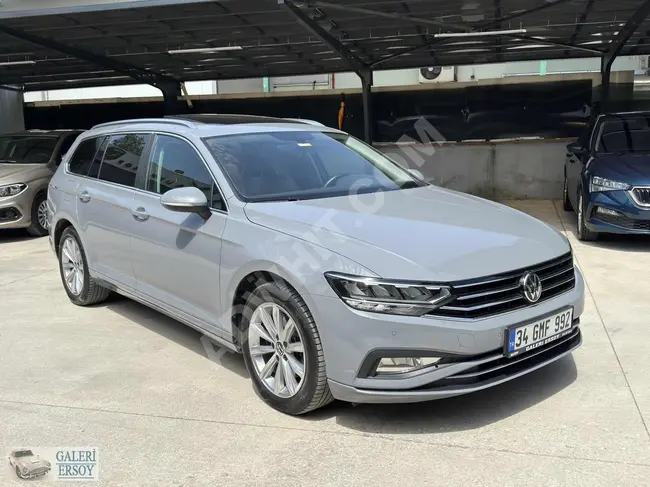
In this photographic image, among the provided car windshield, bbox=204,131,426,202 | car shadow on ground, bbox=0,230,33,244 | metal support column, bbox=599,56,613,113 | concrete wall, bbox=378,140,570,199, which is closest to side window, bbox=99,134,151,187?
car windshield, bbox=204,131,426,202

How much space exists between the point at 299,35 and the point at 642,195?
6152 mm

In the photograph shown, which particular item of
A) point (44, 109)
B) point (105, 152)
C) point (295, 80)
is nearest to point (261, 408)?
point (105, 152)

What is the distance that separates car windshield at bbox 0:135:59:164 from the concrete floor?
583 cm

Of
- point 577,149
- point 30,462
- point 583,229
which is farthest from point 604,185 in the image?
point 30,462

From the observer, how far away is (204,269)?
388 centimetres

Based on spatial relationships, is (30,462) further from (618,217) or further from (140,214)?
(618,217)

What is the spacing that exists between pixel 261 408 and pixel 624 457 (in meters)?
1.88

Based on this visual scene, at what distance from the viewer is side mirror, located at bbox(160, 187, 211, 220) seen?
3.81 m

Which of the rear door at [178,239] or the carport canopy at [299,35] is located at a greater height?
the carport canopy at [299,35]

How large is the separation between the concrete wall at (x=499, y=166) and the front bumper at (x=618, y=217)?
178 inches

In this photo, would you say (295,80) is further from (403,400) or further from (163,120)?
(403,400)

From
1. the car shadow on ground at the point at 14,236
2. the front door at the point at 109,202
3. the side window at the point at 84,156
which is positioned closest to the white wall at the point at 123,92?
the car shadow on ground at the point at 14,236

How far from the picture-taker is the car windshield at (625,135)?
8.01 metres

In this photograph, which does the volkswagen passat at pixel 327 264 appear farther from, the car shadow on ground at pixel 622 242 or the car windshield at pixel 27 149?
the car windshield at pixel 27 149
